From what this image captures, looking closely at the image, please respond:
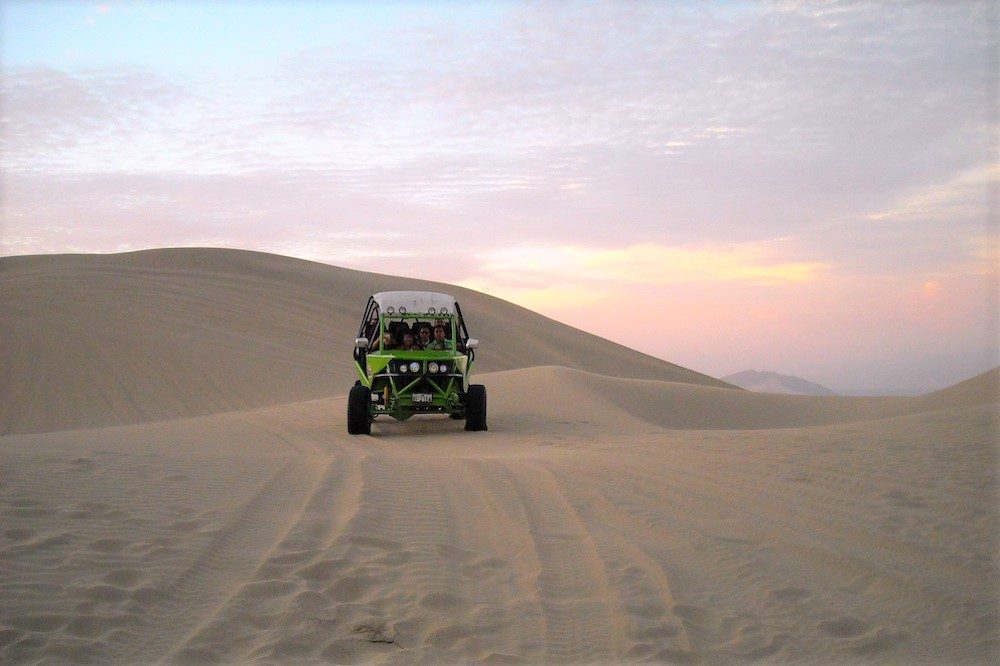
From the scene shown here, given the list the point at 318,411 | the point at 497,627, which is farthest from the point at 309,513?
the point at 318,411

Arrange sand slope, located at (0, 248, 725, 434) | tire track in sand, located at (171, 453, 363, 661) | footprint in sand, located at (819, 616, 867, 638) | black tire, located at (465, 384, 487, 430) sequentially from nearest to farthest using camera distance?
tire track in sand, located at (171, 453, 363, 661)
footprint in sand, located at (819, 616, 867, 638)
black tire, located at (465, 384, 487, 430)
sand slope, located at (0, 248, 725, 434)

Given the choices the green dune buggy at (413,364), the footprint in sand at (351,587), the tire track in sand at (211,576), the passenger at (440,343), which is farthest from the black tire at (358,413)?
the footprint in sand at (351,587)

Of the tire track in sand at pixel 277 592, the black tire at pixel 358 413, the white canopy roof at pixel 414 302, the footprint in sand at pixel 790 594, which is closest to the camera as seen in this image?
the tire track in sand at pixel 277 592

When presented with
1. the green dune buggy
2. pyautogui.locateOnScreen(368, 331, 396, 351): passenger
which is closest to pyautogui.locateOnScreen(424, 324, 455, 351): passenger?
the green dune buggy

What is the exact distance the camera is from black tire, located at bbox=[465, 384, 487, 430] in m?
13.9

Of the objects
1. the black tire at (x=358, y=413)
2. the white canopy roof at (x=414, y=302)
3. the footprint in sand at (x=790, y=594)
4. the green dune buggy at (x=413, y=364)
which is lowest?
the footprint in sand at (x=790, y=594)

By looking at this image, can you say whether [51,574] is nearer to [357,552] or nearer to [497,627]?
[357,552]

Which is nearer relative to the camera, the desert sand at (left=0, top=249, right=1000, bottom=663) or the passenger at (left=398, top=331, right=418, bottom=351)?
the desert sand at (left=0, top=249, right=1000, bottom=663)

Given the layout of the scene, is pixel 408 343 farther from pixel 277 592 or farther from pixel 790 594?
pixel 790 594

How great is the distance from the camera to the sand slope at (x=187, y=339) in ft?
66.3

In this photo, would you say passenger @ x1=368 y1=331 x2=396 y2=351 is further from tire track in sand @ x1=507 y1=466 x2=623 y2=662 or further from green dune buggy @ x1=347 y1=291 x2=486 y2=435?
tire track in sand @ x1=507 y1=466 x2=623 y2=662

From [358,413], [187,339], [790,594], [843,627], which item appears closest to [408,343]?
[358,413]

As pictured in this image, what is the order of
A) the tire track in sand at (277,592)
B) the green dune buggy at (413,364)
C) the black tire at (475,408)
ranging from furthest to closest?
the black tire at (475,408), the green dune buggy at (413,364), the tire track in sand at (277,592)

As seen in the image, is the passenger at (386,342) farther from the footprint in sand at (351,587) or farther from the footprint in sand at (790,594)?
the footprint in sand at (790,594)
